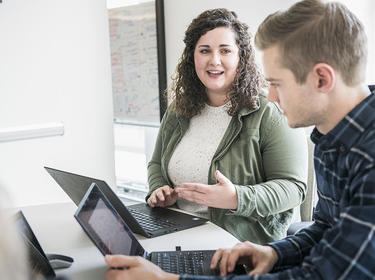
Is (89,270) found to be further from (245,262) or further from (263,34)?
(263,34)

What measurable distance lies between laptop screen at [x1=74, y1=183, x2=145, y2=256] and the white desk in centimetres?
Result: 10

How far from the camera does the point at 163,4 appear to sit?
12.7 feet

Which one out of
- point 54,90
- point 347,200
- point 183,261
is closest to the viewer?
point 347,200

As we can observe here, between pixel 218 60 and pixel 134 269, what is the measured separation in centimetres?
113

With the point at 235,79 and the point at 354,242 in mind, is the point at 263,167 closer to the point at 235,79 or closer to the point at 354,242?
the point at 235,79

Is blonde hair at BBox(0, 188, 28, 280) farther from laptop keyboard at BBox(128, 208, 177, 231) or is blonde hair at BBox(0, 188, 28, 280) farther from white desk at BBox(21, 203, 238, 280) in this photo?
laptop keyboard at BBox(128, 208, 177, 231)

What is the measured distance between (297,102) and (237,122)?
82 cm

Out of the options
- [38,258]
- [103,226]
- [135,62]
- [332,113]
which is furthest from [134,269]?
[135,62]

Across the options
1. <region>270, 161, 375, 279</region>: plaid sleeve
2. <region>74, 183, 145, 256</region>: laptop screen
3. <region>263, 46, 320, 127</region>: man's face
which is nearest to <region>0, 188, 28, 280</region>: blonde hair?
<region>74, 183, 145, 256</region>: laptop screen

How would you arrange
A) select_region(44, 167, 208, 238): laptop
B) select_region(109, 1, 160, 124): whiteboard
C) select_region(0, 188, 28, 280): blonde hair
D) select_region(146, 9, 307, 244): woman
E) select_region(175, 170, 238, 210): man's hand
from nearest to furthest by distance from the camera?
select_region(0, 188, 28, 280): blonde hair → select_region(44, 167, 208, 238): laptop → select_region(175, 170, 238, 210): man's hand → select_region(146, 9, 307, 244): woman → select_region(109, 1, 160, 124): whiteboard

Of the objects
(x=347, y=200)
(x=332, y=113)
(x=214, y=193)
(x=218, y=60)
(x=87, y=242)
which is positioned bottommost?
(x=87, y=242)

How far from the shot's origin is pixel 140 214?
179 cm

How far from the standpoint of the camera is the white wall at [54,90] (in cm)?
271

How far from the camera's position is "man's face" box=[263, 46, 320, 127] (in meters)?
1.12
